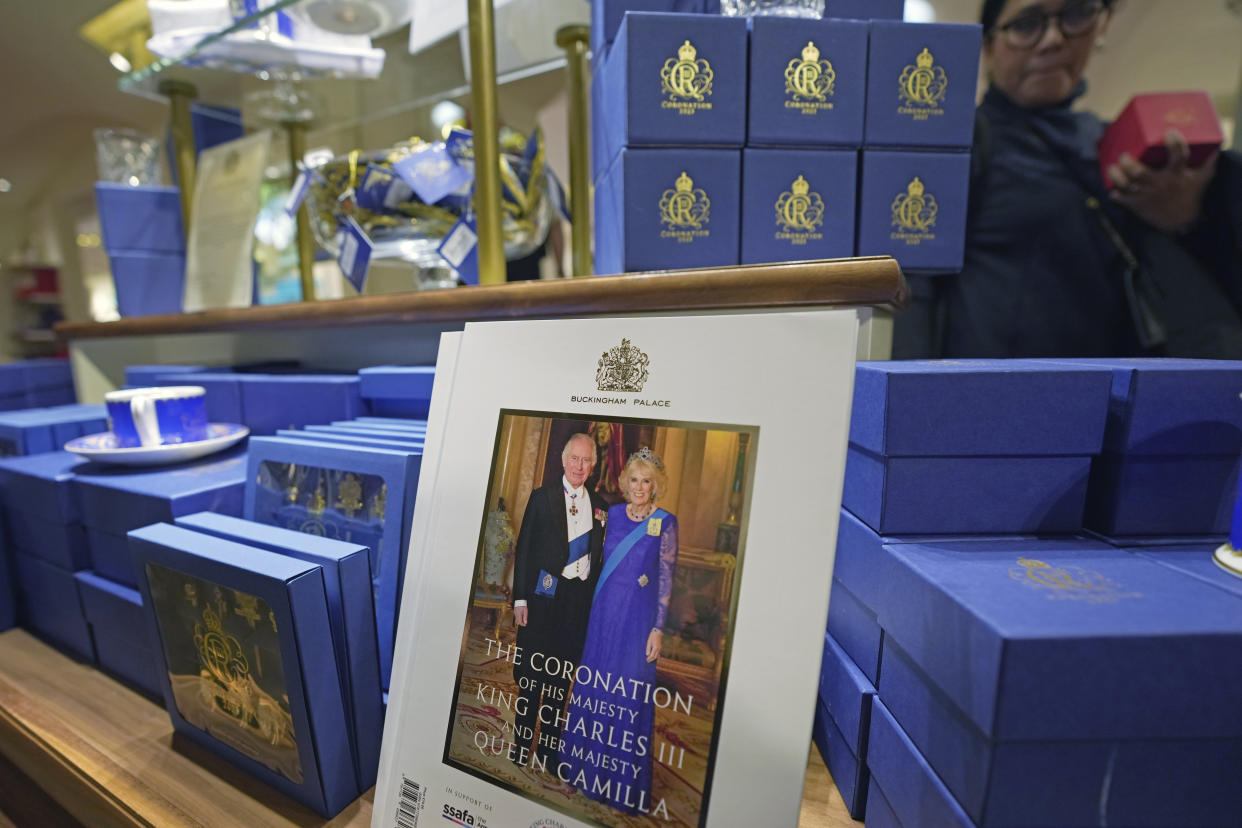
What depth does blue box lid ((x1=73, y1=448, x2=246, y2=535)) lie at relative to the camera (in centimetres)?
53

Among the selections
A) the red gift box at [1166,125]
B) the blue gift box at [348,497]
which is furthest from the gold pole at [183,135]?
the red gift box at [1166,125]

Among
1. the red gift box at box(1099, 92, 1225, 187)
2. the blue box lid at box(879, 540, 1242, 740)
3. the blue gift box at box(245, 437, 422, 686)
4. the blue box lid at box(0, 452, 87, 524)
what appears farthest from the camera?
the red gift box at box(1099, 92, 1225, 187)

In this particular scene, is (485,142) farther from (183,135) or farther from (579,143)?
(183,135)

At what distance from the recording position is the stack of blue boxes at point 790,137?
51 centimetres

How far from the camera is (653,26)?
0.50 meters

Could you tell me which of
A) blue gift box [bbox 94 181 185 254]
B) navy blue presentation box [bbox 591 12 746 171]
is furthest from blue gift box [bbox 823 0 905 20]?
blue gift box [bbox 94 181 185 254]

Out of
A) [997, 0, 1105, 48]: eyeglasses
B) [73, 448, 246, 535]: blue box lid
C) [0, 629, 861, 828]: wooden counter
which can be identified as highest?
[997, 0, 1105, 48]: eyeglasses

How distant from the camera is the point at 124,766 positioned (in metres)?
0.47

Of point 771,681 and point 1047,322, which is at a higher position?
point 1047,322

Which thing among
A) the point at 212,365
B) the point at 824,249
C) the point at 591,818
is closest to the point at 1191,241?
the point at 824,249

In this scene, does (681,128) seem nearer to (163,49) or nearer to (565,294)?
(565,294)

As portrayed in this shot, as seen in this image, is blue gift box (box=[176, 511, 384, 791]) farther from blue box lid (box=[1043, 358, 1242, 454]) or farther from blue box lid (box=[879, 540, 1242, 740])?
blue box lid (box=[1043, 358, 1242, 454])

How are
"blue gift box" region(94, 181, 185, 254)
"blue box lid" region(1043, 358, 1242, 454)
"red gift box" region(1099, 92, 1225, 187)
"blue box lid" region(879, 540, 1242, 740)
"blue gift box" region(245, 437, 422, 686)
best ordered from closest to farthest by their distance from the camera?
"blue box lid" region(879, 540, 1242, 740) < "blue box lid" region(1043, 358, 1242, 454) < "blue gift box" region(245, 437, 422, 686) < "red gift box" region(1099, 92, 1225, 187) < "blue gift box" region(94, 181, 185, 254)

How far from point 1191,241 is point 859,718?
83cm
